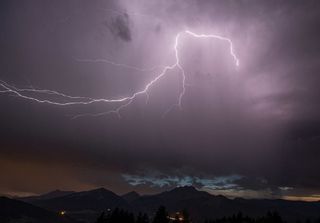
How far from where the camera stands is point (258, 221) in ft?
273

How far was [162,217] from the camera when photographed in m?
72.9

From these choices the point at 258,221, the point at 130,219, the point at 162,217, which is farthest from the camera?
the point at 258,221

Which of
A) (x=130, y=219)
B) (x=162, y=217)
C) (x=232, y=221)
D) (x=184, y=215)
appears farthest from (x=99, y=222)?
(x=232, y=221)

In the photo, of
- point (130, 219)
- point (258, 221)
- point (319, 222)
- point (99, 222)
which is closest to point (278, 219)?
point (258, 221)

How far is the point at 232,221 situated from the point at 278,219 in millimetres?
12098

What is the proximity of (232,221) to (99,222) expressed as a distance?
34.1 meters

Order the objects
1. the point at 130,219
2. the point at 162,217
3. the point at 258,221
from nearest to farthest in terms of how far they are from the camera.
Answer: the point at 162,217 < the point at 130,219 < the point at 258,221

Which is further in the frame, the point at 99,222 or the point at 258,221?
the point at 258,221

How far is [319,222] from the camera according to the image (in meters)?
83.4

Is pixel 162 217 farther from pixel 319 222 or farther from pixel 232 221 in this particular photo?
pixel 319 222

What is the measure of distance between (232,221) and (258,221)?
697 cm

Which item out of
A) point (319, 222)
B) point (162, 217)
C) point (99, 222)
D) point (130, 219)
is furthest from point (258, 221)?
point (99, 222)

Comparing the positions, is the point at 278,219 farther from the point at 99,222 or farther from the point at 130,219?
the point at 99,222

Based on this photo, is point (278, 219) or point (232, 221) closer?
point (278, 219)
